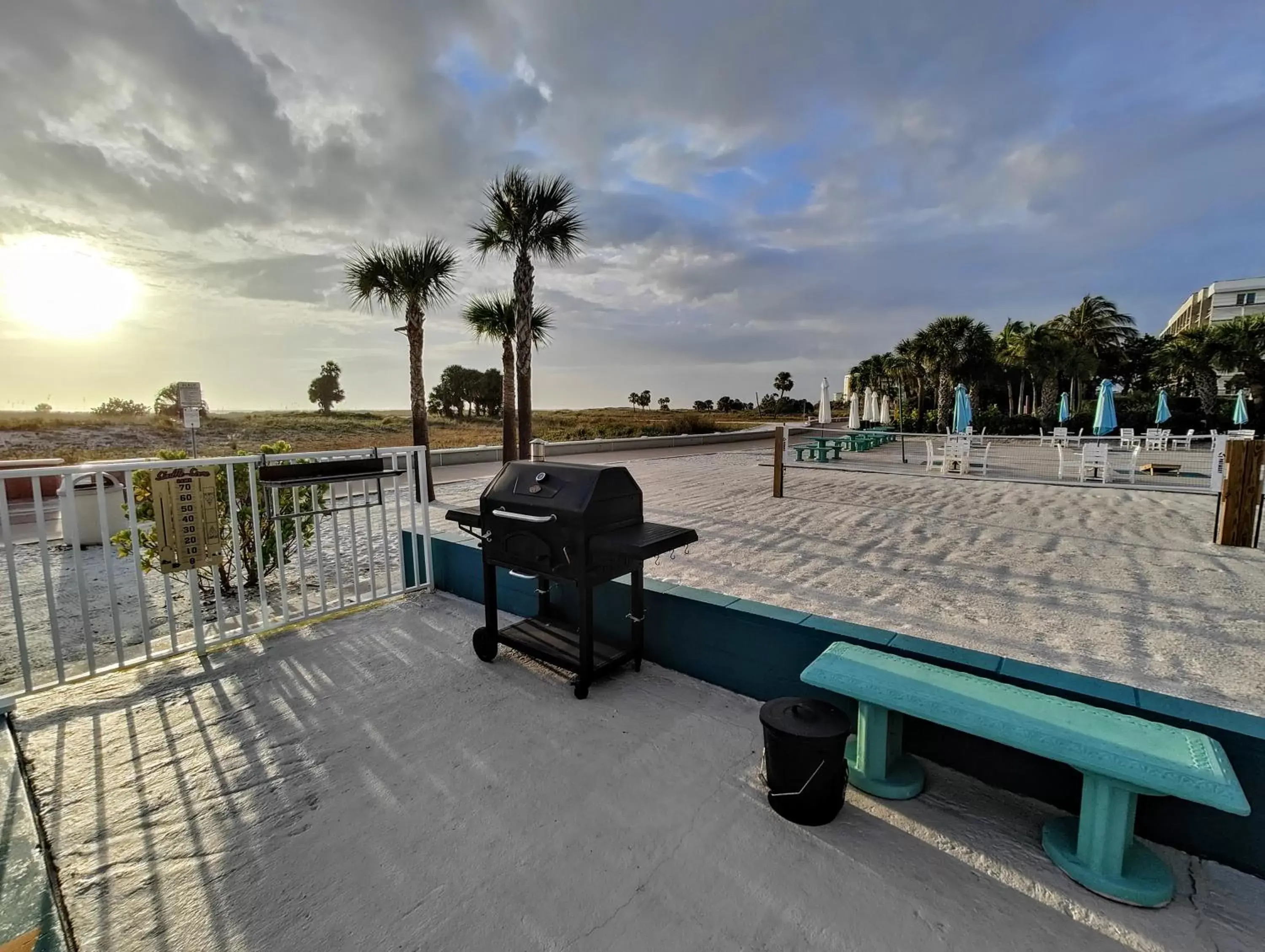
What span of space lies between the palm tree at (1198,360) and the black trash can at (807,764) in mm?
39730

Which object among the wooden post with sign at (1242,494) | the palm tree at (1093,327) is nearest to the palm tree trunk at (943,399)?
the palm tree at (1093,327)

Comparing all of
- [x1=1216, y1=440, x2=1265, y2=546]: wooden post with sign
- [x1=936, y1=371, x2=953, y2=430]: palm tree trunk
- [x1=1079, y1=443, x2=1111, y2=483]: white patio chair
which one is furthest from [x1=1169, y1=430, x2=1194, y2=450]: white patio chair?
[x1=1216, y1=440, x2=1265, y2=546]: wooden post with sign

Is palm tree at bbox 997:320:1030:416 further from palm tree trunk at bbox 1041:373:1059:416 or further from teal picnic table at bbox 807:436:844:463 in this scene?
teal picnic table at bbox 807:436:844:463

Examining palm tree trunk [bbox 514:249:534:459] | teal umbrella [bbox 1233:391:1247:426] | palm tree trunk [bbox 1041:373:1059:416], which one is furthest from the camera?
palm tree trunk [bbox 1041:373:1059:416]

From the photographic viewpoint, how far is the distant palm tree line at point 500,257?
9.80m

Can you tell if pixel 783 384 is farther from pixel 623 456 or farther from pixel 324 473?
pixel 324 473

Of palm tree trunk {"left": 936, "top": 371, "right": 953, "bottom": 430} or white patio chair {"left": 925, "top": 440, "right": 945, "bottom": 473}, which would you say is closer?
white patio chair {"left": 925, "top": 440, "right": 945, "bottom": 473}

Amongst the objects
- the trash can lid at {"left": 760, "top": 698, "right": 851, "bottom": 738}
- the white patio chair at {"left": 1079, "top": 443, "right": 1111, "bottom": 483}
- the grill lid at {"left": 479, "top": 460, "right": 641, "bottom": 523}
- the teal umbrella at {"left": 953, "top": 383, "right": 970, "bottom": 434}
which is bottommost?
the trash can lid at {"left": 760, "top": 698, "right": 851, "bottom": 738}

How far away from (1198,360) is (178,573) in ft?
139

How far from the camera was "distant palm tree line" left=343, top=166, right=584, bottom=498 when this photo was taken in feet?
32.1

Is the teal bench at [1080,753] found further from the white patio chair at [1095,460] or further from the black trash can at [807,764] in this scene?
the white patio chair at [1095,460]

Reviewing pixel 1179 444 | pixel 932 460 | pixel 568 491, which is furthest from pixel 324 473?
pixel 1179 444

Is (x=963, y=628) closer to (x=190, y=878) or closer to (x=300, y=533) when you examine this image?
(x=190, y=878)

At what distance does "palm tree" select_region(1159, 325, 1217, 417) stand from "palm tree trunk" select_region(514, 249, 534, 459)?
1442 inches
